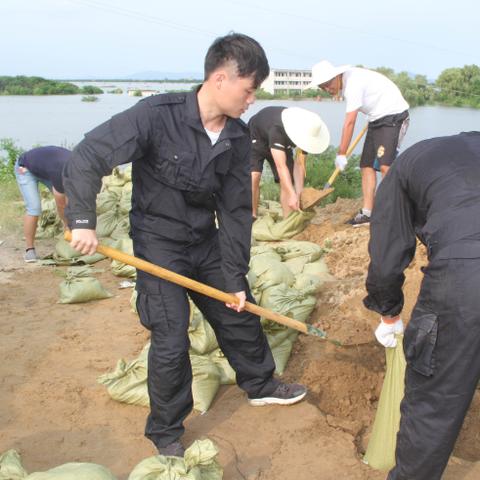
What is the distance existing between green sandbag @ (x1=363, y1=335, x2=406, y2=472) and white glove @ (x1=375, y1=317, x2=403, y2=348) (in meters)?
0.05

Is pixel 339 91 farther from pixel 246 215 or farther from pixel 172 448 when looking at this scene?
pixel 172 448

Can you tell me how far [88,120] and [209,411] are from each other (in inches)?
364

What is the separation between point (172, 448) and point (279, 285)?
1472mm

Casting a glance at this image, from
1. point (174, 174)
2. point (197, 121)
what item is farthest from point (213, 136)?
point (174, 174)

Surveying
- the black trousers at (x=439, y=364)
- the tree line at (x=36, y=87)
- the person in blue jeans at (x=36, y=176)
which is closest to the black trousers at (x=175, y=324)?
the black trousers at (x=439, y=364)

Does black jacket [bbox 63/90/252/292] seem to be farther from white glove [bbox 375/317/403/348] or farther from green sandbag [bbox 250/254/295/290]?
green sandbag [bbox 250/254/295/290]

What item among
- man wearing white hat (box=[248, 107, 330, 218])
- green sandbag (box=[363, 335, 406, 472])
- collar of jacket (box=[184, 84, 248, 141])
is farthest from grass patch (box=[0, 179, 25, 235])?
green sandbag (box=[363, 335, 406, 472])

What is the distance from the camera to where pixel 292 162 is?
5281 mm

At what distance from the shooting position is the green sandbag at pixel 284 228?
512cm

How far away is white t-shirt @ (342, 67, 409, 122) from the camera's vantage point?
4914 millimetres

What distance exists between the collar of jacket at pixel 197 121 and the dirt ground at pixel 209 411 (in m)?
1.37

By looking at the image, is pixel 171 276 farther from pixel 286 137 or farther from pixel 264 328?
pixel 286 137

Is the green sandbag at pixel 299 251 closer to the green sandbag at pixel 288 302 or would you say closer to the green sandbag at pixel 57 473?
the green sandbag at pixel 288 302

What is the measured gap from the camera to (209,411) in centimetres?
275
